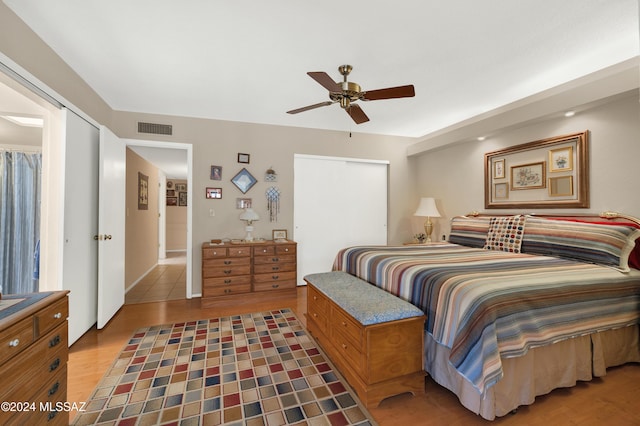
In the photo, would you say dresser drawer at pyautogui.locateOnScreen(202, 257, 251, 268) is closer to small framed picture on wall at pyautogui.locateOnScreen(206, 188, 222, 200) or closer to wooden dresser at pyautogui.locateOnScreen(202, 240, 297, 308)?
wooden dresser at pyautogui.locateOnScreen(202, 240, 297, 308)

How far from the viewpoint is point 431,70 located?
A: 8.54 feet

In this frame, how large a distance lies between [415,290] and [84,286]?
3.02 m

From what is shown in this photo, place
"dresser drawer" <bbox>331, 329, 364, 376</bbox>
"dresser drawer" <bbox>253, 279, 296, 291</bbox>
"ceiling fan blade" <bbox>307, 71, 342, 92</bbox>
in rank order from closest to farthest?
1. "dresser drawer" <bbox>331, 329, 364, 376</bbox>
2. "ceiling fan blade" <bbox>307, 71, 342, 92</bbox>
3. "dresser drawer" <bbox>253, 279, 296, 291</bbox>

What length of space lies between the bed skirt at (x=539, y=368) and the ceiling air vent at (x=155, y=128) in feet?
12.6

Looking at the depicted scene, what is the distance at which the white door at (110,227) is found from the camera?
273 centimetres

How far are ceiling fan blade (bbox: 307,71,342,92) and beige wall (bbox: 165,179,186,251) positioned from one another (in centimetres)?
734

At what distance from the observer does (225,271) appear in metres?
3.46

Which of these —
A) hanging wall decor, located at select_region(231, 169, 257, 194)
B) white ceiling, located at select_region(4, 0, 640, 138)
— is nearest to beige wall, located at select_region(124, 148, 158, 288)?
white ceiling, located at select_region(4, 0, 640, 138)

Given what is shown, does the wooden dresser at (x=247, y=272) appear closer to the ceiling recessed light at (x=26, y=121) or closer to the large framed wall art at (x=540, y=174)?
the ceiling recessed light at (x=26, y=121)

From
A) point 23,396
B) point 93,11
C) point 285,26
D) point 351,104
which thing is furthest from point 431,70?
point 23,396

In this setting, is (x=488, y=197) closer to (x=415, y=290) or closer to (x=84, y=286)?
(x=415, y=290)

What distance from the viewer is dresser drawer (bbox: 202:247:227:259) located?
11.1 feet

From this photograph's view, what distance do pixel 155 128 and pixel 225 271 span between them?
2123 millimetres

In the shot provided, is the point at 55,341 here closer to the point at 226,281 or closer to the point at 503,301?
the point at 226,281
